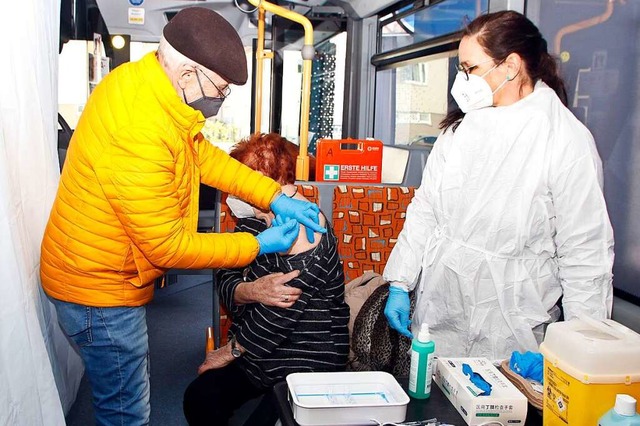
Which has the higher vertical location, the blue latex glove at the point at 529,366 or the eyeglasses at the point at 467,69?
the eyeglasses at the point at 467,69

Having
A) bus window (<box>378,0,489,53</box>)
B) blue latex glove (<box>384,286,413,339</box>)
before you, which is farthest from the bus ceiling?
blue latex glove (<box>384,286,413,339</box>)

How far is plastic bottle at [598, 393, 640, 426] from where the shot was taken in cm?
87

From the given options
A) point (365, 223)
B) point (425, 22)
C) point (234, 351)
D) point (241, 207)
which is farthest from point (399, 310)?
point (425, 22)

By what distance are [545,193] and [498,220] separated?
0.47ft

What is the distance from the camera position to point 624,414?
87 centimetres

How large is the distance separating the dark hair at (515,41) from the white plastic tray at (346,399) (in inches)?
39.2

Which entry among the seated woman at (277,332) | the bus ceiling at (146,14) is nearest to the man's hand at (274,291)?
the seated woman at (277,332)

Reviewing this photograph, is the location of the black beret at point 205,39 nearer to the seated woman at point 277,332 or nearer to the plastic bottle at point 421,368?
the seated woman at point 277,332

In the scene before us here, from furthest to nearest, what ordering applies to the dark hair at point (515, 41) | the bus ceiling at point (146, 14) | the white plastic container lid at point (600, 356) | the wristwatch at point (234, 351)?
the bus ceiling at point (146, 14) < the wristwatch at point (234, 351) < the dark hair at point (515, 41) < the white plastic container lid at point (600, 356)

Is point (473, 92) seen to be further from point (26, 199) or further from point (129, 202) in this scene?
point (26, 199)

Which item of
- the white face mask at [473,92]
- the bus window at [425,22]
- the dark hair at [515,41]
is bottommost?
A: the white face mask at [473,92]

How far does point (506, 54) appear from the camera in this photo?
5.60ft

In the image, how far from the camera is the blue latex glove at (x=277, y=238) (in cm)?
170

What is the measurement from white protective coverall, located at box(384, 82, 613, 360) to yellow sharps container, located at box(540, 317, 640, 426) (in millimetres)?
546
